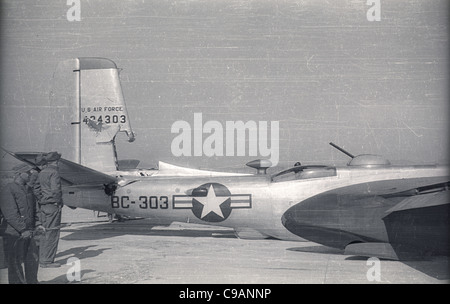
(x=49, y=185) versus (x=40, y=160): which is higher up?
(x=40, y=160)

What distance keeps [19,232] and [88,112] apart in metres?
5.62

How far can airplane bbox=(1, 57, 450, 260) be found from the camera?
672 centimetres

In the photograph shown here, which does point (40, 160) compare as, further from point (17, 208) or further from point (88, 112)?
point (88, 112)

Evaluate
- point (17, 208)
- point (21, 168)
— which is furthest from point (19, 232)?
point (21, 168)

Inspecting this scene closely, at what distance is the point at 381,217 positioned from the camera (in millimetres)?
6926

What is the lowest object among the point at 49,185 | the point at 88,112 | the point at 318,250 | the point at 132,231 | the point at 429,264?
the point at 132,231

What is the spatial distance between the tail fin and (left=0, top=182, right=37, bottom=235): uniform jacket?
15.3 ft

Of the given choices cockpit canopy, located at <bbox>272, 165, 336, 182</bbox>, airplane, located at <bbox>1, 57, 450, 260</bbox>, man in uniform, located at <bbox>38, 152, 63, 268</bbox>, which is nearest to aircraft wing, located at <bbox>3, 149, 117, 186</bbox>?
airplane, located at <bbox>1, 57, 450, 260</bbox>

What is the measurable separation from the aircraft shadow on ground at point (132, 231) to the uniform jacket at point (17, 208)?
431cm

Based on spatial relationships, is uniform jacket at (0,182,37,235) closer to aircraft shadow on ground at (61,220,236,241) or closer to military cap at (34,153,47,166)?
military cap at (34,153,47,166)

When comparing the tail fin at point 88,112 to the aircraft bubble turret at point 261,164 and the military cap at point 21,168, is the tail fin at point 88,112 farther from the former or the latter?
the military cap at point 21,168
